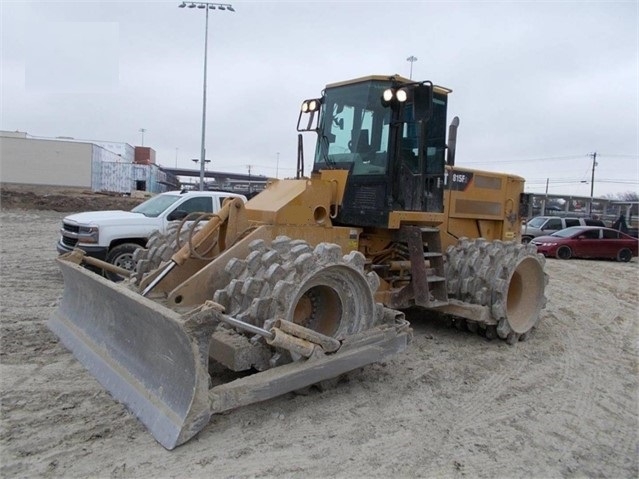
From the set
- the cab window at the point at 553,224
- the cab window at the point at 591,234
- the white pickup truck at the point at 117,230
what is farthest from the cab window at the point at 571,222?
the white pickup truck at the point at 117,230

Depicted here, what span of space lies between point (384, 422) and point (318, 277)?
126cm

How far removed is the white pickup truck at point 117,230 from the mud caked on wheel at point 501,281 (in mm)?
4830

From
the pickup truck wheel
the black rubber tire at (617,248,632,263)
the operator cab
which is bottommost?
the black rubber tire at (617,248,632,263)

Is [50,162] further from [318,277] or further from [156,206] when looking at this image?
Result: [318,277]

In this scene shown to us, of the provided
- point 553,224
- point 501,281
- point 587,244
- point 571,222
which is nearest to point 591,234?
point 587,244

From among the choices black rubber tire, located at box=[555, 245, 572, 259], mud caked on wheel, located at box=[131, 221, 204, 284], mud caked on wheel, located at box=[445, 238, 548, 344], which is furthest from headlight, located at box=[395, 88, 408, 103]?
black rubber tire, located at box=[555, 245, 572, 259]

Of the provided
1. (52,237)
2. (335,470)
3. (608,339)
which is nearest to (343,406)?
(335,470)

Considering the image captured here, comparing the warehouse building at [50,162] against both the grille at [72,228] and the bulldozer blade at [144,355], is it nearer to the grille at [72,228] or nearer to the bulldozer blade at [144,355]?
the grille at [72,228]

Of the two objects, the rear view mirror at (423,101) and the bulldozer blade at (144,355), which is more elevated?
the rear view mirror at (423,101)

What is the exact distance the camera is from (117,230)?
8898 millimetres

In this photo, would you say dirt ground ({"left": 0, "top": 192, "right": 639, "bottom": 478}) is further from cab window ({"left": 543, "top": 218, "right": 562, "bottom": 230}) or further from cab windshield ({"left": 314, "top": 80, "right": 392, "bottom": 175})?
cab window ({"left": 543, "top": 218, "right": 562, "bottom": 230})

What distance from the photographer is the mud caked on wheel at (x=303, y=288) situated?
398 cm

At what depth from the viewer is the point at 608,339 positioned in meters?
6.99

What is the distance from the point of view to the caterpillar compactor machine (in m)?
3.68
